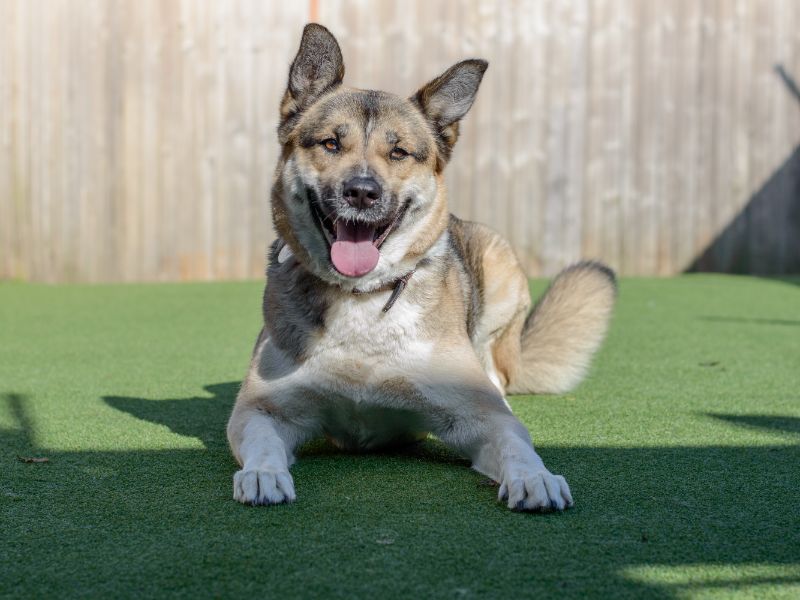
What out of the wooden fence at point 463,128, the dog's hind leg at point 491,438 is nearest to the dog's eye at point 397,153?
the dog's hind leg at point 491,438

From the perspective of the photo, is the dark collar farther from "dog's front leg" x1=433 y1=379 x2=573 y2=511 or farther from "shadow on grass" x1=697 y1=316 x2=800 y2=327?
"shadow on grass" x1=697 y1=316 x2=800 y2=327

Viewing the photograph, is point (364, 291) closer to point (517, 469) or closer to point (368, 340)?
point (368, 340)

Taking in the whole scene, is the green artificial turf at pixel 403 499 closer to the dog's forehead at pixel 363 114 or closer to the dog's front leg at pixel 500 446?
the dog's front leg at pixel 500 446

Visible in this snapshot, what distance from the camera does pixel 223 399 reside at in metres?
4.04

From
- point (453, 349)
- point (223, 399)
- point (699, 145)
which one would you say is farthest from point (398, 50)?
point (453, 349)

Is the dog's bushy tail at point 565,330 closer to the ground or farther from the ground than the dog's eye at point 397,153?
closer to the ground

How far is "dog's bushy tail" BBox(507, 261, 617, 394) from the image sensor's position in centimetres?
427

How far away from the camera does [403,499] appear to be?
257cm

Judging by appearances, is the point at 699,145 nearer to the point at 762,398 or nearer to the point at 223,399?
the point at 762,398

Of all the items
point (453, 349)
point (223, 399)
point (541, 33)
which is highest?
point (541, 33)

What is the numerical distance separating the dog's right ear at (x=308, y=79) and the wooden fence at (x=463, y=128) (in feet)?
17.2

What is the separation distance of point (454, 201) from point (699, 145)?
2141 mm

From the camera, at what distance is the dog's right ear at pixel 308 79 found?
3324 mm

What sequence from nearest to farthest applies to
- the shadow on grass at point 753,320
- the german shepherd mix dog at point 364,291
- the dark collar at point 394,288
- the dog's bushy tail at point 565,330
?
the german shepherd mix dog at point 364,291
the dark collar at point 394,288
the dog's bushy tail at point 565,330
the shadow on grass at point 753,320
